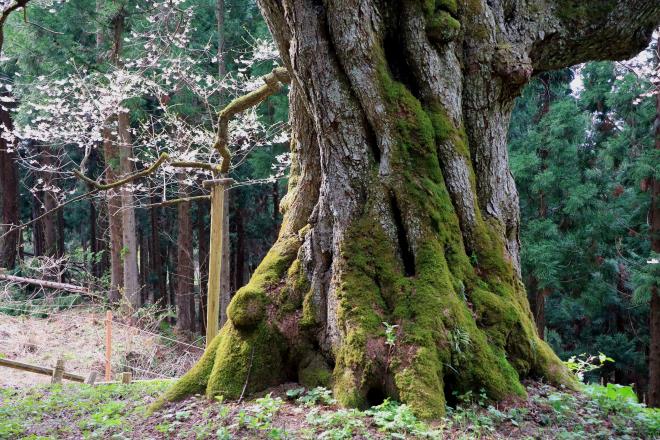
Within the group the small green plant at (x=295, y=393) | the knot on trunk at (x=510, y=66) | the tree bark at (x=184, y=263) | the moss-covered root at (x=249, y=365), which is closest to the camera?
the small green plant at (x=295, y=393)

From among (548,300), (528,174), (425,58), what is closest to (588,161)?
(528,174)

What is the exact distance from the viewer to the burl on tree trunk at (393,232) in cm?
374

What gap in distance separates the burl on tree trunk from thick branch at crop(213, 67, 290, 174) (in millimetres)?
2202

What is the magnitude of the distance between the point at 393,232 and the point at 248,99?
3.56 m

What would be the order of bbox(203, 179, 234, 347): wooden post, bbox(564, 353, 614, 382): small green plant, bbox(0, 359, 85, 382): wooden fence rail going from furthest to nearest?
bbox(0, 359, 85, 382): wooden fence rail → bbox(203, 179, 234, 347): wooden post → bbox(564, 353, 614, 382): small green plant

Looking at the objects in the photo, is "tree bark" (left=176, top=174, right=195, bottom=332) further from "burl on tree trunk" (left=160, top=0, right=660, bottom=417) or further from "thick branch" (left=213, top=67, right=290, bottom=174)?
"burl on tree trunk" (left=160, top=0, right=660, bottom=417)

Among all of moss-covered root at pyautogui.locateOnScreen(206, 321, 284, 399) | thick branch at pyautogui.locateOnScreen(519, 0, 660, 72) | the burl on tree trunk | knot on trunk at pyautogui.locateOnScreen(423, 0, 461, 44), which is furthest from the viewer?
thick branch at pyautogui.locateOnScreen(519, 0, 660, 72)

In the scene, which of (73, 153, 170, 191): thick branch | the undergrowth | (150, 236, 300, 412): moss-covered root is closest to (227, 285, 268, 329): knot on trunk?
(150, 236, 300, 412): moss-covered root

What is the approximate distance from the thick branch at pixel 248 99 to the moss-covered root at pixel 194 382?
3.44 meters

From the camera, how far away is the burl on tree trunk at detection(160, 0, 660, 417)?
3.74 metres

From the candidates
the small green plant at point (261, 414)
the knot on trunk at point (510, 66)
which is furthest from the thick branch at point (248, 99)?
the small green plant at point (261, 414)

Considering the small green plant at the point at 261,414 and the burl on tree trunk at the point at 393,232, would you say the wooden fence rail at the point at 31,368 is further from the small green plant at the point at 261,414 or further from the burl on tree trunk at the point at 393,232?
the small green plant at the point at 261,414

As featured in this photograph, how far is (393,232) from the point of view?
4023 mm

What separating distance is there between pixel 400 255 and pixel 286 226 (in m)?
1.16
